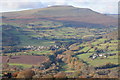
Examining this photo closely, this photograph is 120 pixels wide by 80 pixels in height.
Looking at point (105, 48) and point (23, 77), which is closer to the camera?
point (23, 77)

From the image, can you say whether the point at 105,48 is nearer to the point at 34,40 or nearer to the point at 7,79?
the point at 34,40

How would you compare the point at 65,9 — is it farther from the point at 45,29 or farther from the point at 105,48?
the point at 105,48

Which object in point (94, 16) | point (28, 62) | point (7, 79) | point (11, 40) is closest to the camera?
point (7, 79)

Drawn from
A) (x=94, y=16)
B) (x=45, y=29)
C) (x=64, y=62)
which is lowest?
(x=64, y=62)

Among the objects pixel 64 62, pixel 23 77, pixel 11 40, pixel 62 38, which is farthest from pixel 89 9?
pixel 23 77

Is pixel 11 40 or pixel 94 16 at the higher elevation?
pixel 94 16

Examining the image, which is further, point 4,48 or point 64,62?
point 4,48

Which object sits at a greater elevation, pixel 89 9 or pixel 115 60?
pixel 89 9

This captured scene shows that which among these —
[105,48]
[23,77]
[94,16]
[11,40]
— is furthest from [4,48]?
[94,16]

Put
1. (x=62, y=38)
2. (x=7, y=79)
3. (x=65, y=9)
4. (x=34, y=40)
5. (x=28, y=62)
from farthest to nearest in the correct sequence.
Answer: (x=65, y=9), (x=62, y=38), (x=34, y=40), (x=28, y=62), (x=7, y=79)
